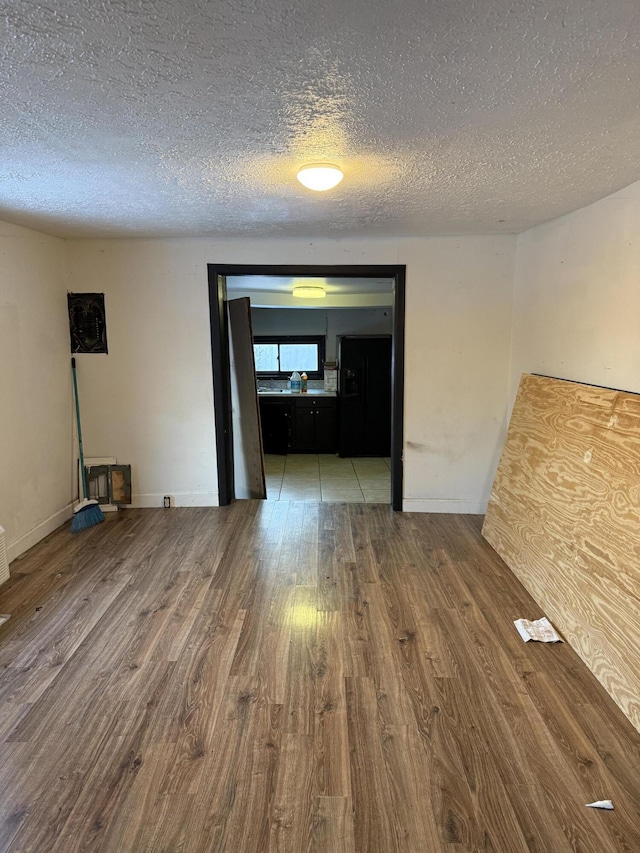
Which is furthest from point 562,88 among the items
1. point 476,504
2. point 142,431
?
point 142,431

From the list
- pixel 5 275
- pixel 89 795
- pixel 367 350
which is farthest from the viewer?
pixel 367 350

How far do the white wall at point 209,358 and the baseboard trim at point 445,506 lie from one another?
0.04 ft

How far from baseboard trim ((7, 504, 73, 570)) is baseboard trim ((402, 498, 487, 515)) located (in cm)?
283

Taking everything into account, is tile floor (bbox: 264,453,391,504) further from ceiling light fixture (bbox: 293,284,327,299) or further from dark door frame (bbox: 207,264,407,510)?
ceiling light fixture (bbox: 293,284,327,299)

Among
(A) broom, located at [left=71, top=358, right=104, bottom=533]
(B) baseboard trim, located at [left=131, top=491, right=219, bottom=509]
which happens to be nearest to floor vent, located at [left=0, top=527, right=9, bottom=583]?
(A) broom, located at [left=71, top=358, right=104, bottom=533]

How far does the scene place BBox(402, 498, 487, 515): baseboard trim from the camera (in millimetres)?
4207

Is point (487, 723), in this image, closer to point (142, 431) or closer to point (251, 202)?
point (251, 202)

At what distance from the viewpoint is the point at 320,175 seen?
2.12m

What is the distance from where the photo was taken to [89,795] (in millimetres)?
1587

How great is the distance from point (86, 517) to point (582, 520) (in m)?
3.48

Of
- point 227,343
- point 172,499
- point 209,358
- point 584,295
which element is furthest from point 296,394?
point 584,295

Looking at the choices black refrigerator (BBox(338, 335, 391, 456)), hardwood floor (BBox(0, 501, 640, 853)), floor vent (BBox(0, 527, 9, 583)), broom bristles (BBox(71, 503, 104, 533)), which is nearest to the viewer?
hardwood floor (BBox(0, 501, 640, 853))

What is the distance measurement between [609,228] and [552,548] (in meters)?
1.78

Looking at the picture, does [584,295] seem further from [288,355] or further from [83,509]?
[288,355]
